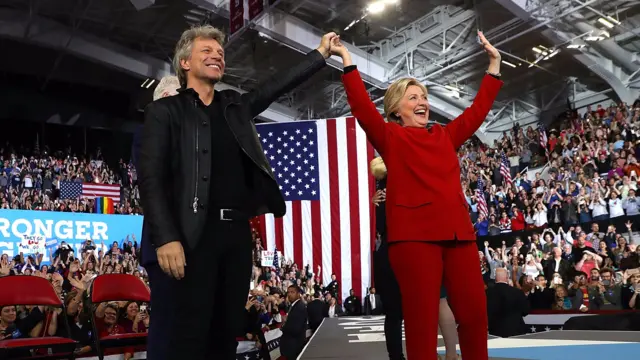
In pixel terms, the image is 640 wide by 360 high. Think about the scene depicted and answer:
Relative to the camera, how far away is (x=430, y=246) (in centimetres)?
231

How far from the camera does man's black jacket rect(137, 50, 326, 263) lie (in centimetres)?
187

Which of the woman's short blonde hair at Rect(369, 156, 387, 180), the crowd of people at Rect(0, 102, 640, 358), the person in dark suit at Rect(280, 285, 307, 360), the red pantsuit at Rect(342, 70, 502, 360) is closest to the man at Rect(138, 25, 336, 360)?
the red pantsuit at Rect(342, 70, 502, 360)

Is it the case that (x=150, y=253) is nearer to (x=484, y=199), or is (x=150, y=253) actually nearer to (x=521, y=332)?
(x=521, y=332)

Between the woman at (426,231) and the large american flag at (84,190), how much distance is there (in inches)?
662

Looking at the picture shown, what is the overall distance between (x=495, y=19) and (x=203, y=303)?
16.8m

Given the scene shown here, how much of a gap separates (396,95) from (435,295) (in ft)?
2.91

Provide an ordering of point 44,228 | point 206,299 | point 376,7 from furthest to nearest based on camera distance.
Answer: point 376,7
point 44,228
point 206,299

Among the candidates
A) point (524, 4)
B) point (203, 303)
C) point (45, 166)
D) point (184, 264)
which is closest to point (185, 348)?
point (203, 303)

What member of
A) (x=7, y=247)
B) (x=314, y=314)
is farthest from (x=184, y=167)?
(x=7, y=247)

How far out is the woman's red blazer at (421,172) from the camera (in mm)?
2326

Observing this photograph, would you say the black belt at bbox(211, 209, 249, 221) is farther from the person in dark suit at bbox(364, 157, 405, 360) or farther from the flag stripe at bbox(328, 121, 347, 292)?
the flag stripe at bbox(328, 121, 347, 292)

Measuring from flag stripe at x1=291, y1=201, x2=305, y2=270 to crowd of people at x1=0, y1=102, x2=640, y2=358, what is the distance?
0.23 m

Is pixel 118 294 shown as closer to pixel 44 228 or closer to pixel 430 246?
pixel 430 246

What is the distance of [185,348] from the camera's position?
1.83 m
